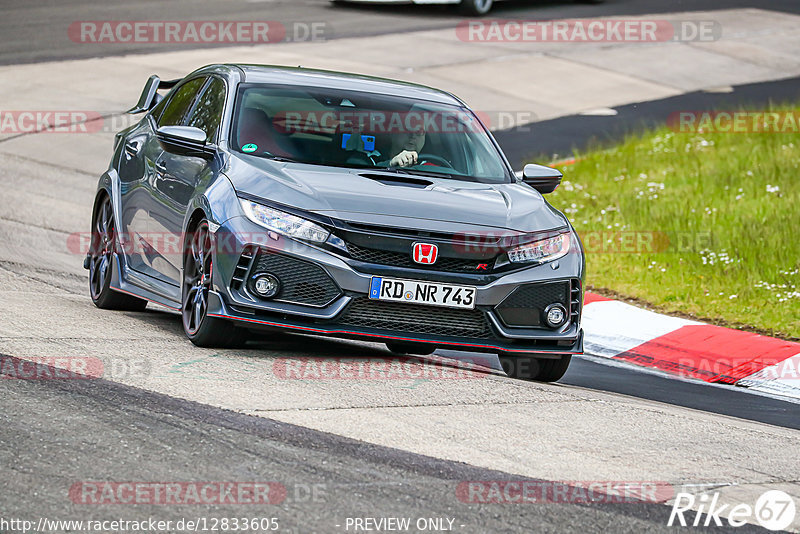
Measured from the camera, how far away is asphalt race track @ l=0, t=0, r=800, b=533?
4898 millimetres

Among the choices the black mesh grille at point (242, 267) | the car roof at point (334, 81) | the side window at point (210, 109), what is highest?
the car roof at point (334, 81)

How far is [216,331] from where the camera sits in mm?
7363

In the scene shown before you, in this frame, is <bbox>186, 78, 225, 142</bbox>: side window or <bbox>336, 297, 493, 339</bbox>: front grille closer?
<bbox>336, 297, 493, 339</bbox>: front grille

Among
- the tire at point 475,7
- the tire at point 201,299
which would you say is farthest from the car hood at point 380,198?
the tire at point 475,7

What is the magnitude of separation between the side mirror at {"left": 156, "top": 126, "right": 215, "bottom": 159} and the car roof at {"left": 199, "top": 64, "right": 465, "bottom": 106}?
28.7 inches

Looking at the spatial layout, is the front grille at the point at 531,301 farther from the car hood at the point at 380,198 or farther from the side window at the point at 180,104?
the side window at the point at 180,104

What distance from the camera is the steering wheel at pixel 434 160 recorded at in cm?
827

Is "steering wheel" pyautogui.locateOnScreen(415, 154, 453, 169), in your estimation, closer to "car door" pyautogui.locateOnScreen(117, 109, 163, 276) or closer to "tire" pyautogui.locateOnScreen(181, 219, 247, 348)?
"tire" pyautogui.locateOnScreen(181, 219, 247, 348)

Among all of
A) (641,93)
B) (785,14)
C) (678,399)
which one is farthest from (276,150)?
(785,14)

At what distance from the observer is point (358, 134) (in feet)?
26.9

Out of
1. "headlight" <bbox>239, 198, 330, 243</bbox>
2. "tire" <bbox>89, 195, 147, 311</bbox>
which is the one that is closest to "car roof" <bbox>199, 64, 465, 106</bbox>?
"tire" <bbox>89, 195, 147, 311</bbox>

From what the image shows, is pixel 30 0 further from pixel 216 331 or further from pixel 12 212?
pixel 216 331

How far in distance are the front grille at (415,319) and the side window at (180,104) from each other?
8.52 feet

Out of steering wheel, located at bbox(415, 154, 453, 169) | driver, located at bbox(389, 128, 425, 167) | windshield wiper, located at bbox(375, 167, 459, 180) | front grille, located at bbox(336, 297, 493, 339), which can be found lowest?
front grille, located at bbox(336, 297, 493, 339)
